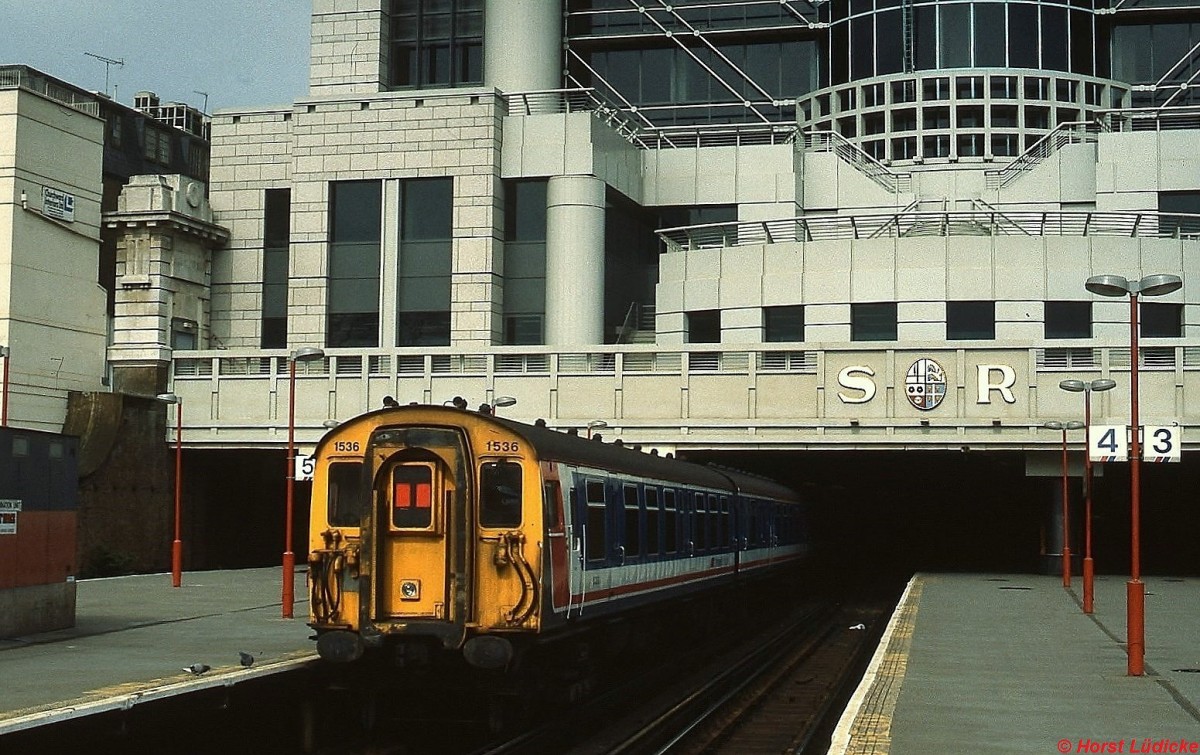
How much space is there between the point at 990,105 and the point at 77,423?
134 feet

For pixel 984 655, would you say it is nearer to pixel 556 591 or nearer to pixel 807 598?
pixel 556 591

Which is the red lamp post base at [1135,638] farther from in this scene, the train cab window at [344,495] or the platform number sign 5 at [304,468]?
the platform number sign 5 at [304,468]

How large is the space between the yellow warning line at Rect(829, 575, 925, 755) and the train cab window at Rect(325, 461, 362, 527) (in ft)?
18.3

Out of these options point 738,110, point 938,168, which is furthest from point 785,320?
point 738,110

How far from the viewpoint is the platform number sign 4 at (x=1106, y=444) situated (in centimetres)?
3020

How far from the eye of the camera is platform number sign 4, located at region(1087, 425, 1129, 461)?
99.1ft

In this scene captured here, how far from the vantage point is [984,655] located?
20703 millimetres

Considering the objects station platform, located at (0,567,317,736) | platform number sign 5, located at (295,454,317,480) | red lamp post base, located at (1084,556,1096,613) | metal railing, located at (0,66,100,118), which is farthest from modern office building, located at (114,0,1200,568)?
station platform, located at (0,567,317,736)

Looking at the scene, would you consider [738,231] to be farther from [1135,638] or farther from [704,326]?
[1135,638]

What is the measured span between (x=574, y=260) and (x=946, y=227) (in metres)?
13.0

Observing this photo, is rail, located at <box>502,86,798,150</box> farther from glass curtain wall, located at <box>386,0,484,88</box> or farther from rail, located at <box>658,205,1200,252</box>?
rail, located at <box>658,205,1200,252</box>

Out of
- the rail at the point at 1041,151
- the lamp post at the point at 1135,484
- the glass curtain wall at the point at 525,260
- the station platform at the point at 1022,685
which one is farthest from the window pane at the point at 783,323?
the lamp post at the point at 1135,484

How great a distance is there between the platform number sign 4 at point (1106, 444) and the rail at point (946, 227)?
70.2 ft

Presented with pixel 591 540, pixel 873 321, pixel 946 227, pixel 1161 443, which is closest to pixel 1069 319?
pixel 946 227
